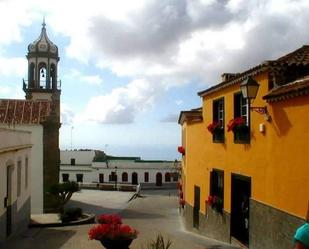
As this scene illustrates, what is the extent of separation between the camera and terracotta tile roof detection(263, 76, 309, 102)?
1140 centimetres

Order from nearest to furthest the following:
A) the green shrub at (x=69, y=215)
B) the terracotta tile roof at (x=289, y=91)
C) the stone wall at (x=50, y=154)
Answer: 1. the terracotta tile roof at (x=289, y=91)
2. the green shrub at (x=69, y=215)
3. the stone wall at (x=50, y=154)

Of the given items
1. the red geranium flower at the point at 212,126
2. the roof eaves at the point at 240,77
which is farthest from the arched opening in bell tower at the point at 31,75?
the red geranium flower at the point at 212,126

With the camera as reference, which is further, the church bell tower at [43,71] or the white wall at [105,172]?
the white wall at [105,172]

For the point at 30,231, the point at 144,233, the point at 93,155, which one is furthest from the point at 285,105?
the point at 93,155

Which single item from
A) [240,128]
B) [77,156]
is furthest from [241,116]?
[77,156]

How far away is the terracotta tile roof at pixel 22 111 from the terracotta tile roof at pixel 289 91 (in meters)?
29.0

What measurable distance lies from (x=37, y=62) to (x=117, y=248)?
3589 cm

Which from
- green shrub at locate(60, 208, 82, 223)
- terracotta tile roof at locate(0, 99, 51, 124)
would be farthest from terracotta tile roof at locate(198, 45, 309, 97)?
terracotta tile roof at locate(0, 99, 51, 124)

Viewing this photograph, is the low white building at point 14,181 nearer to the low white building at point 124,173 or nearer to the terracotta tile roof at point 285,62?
the terracotta tile roof at point 285,62

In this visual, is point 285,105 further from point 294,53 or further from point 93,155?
point 93,155

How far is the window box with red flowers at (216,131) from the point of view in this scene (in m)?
18.6

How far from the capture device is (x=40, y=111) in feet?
135

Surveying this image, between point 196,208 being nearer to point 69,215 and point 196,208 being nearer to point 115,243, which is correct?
point 69,215

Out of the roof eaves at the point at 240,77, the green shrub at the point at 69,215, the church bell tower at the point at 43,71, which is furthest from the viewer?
the church bell tower at the point at 43,71
